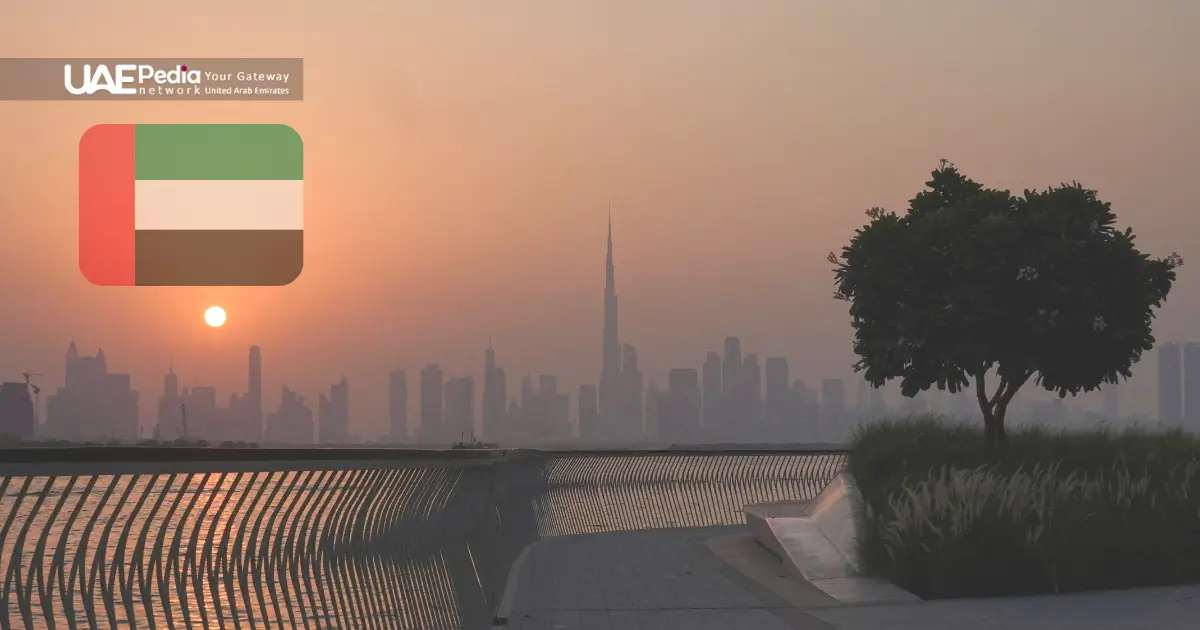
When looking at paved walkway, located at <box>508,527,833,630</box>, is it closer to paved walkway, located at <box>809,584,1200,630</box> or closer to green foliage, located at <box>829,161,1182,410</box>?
paved walkway, located at <box>809,584,1200,630</box>

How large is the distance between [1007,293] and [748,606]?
1144 cm

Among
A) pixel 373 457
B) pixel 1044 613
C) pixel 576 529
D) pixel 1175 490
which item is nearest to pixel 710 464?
pixel 576 529

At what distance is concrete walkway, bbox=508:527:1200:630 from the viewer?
35.0 feet

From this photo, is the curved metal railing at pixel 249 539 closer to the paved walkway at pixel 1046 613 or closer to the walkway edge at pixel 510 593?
the walkway edge at pixel 510 593

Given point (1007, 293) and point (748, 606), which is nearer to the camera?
point (748, 606)

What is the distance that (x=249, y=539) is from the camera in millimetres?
5113

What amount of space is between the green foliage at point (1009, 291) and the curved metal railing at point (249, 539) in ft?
38.9

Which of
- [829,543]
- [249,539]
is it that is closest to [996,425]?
[829,543]

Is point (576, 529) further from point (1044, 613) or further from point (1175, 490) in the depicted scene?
point (1044, 613)

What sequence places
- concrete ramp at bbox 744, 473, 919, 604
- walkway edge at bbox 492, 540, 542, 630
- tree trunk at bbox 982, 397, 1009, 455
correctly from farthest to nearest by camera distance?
tree trunk at bbox 982, 397, 1009, 455
concrete ramp at bbox 744, 473, 919, 604
walkway edge at bbox 492, 540, 542, 630

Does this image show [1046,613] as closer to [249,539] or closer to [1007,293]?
[249,539]

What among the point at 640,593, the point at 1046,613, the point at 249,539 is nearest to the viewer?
the point at 249,539

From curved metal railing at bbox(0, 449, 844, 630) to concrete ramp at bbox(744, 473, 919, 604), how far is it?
366 centimetres

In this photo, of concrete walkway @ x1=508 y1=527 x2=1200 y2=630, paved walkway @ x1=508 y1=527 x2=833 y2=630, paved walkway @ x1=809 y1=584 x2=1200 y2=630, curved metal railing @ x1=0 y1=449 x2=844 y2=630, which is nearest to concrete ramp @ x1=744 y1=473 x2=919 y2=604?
concrete walkway @ x1=508 y1=527 x2=1200 y2=630
